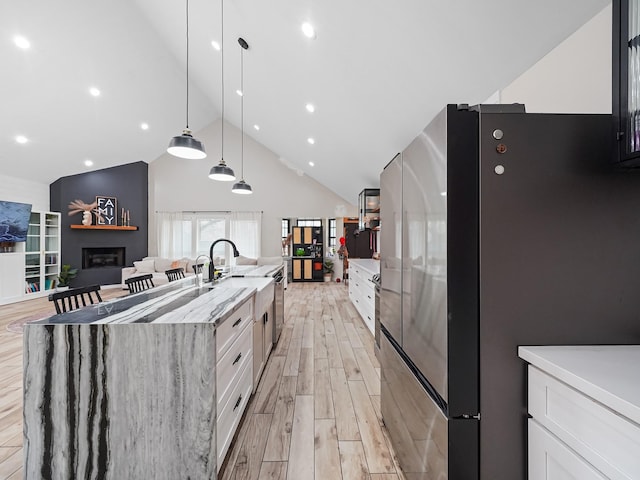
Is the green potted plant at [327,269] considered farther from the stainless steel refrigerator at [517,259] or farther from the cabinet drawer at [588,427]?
the cabinet drawer at [588,427]

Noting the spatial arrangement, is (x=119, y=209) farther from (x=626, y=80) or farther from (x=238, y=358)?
(x=626, y=80)

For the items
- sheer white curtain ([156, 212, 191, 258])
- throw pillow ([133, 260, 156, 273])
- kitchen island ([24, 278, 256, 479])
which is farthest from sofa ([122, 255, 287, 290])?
kitchen island ([24, 278, 256, 479])

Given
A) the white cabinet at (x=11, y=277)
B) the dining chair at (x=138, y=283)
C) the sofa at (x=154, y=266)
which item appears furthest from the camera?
the sofa at (x=154, y=266)

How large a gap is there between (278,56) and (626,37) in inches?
128

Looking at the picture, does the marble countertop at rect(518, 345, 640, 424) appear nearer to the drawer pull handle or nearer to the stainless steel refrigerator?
the stainless steel refrigerator

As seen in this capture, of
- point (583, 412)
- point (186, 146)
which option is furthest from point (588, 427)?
point (186, 146)

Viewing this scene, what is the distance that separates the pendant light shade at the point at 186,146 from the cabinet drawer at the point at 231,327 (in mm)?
1308

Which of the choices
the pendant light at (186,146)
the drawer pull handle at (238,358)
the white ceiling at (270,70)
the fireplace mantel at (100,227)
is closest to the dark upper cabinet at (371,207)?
the white ceiling at (270,70)

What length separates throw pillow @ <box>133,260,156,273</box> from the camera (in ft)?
23.8

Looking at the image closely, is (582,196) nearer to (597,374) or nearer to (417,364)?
(597,374)

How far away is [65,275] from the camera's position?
668cm

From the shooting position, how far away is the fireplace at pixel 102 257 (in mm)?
7262

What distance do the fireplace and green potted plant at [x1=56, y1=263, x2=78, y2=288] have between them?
1.28 feet

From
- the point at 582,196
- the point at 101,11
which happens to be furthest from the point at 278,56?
the point at 582,196
